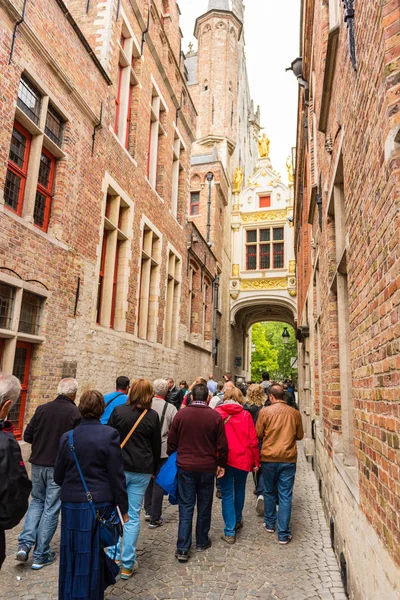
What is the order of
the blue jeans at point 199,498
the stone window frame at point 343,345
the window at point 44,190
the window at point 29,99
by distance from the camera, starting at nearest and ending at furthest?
the stone window frame at point 343,345
the blue jeans at point 199,498
the window at point 29,99
the window at point 44,190

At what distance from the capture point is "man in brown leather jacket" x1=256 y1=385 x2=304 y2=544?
16.7 ft

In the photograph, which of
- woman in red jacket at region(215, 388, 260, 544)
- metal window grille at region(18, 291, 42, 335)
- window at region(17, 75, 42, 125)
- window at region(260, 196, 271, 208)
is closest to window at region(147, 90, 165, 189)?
window at region(17, 75, 42, 125)

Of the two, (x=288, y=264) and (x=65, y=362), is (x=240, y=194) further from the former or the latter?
(x=65, y=362)

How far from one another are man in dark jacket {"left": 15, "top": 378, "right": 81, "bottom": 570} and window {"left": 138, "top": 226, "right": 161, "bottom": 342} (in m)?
7.47

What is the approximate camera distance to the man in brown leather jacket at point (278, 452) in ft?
16.7

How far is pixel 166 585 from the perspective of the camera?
144 inches

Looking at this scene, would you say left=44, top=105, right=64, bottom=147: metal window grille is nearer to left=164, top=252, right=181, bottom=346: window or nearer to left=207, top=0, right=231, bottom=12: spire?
left=164, top=252, right=181, bottom=346: window

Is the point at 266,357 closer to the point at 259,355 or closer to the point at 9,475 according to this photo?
the point at 259,355

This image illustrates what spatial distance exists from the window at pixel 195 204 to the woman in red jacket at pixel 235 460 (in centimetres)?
1928

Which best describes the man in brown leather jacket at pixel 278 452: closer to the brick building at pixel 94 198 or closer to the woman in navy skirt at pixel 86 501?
the woman in navy skirt at pixel 86 501

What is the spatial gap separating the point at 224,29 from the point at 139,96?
25203mm

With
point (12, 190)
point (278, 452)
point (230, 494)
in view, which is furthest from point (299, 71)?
point (230, 494)

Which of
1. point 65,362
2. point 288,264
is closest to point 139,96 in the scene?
point 65,362

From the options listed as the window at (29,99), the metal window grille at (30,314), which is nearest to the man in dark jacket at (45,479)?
the metal window grille at (30,314)
